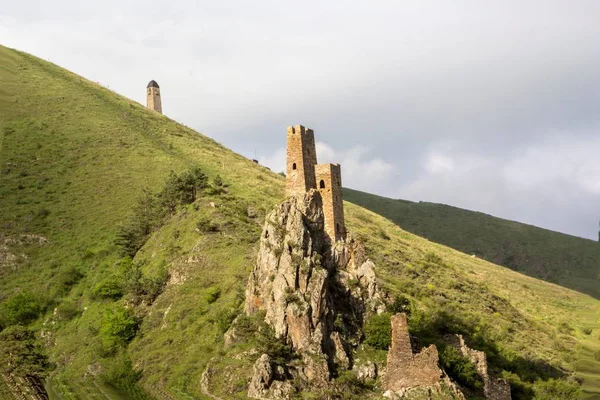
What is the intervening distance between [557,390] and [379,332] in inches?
995

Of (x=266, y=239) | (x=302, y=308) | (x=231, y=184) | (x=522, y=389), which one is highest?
(x=231, y=184)

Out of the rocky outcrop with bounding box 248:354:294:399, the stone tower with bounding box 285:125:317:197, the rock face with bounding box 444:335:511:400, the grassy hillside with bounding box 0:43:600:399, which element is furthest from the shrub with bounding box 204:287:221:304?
the rock face with bounding box 444:335:511:400

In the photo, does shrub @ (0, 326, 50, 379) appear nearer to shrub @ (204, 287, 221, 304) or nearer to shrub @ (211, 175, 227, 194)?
shrub @ (204, 287, 221, 304)

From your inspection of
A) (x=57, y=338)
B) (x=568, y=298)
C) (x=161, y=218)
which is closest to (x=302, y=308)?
(x=57, y=338)

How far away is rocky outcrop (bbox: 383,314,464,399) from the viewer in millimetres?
54562

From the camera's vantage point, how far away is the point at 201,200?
323 ft

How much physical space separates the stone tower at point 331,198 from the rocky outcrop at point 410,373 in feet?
48.9

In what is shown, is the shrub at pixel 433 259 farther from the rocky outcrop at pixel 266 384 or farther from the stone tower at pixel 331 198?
the rocky outcrop at pixel 266 384

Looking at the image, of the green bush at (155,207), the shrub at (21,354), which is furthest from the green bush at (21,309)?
the green bush at (155,207)

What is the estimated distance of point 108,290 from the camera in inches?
3408

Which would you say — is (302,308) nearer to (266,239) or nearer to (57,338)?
(266,239)

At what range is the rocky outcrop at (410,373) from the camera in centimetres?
5456

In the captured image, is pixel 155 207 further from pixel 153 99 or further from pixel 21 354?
pixel 153 99

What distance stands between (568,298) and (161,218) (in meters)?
84.0
